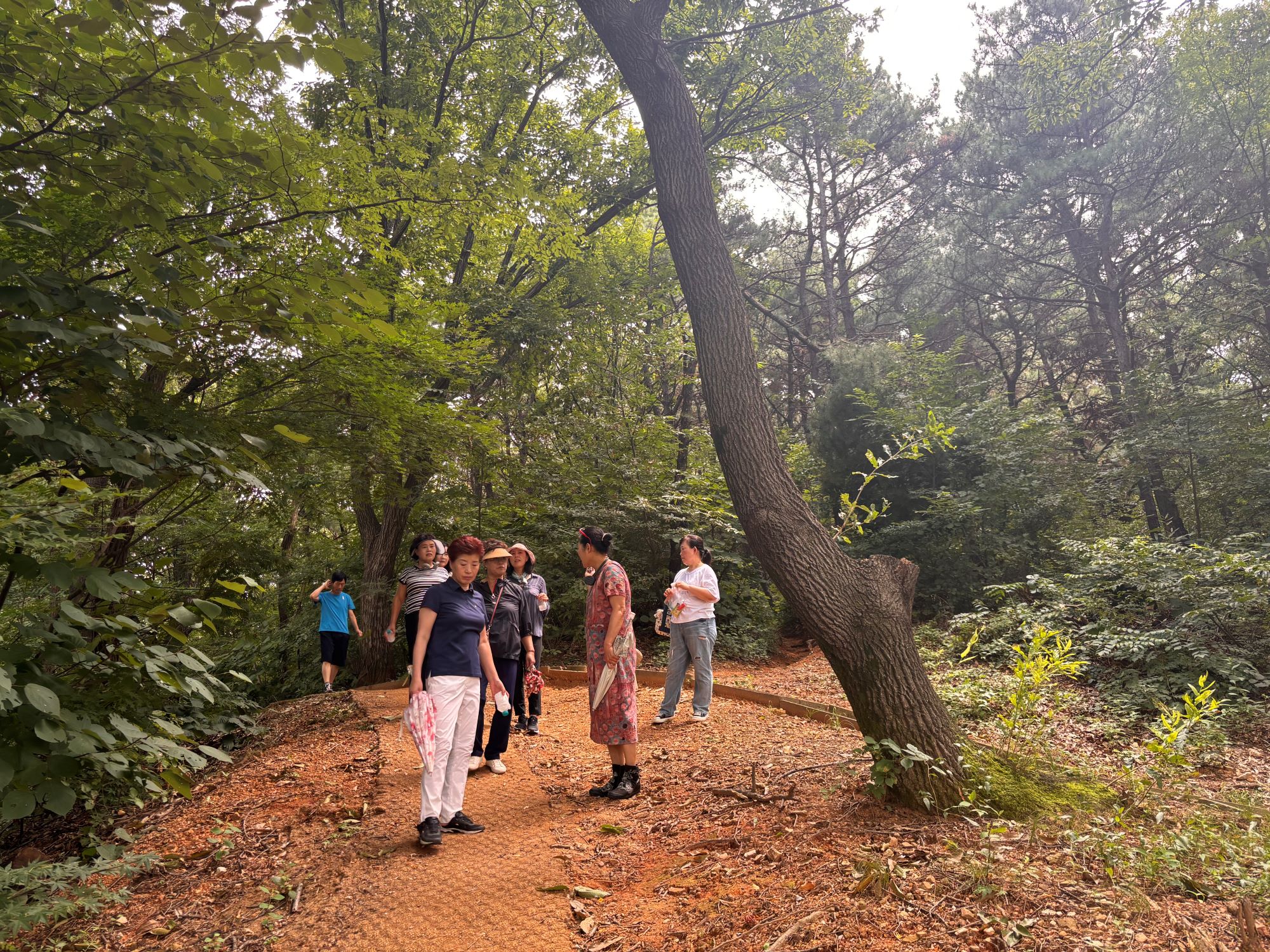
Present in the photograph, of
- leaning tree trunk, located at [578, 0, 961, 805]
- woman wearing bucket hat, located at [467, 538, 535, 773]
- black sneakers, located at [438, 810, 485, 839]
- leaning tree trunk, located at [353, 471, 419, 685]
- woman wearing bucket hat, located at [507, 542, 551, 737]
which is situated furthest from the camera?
leaning tree trunk, located at [353, 471, 419, 685]

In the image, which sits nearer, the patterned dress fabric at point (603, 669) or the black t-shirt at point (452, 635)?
the black t-shirt at point (452, 635)

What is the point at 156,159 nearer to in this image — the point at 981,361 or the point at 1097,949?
the point at 1097,949

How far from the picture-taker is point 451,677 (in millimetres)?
4785

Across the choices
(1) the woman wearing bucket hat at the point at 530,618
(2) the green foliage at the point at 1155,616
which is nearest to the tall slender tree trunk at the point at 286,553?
(1) the woman wearing bucket hat at the point at 530,618

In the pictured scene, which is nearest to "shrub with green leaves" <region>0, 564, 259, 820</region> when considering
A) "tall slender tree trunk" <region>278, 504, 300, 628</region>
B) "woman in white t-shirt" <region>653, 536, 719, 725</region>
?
"woman in white t-shirt" <region>653, 536, 719, 725</region>

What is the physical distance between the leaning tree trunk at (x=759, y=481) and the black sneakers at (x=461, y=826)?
8.54 feet

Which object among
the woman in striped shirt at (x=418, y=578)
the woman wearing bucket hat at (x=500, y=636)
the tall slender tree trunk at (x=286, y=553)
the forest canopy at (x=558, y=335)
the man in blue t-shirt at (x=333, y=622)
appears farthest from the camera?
the tall slender tree trunk at (x=286, y=553)

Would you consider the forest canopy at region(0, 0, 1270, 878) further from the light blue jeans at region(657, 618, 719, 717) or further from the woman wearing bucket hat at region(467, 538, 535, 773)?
the light blue jeans at region(657, 618, 719, 717)

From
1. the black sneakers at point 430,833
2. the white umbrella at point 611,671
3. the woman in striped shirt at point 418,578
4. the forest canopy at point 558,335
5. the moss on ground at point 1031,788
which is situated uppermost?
the forest canopy at point 558,335

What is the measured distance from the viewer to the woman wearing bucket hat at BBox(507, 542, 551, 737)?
24.0 feet

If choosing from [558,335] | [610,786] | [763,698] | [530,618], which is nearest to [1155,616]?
[763,698]

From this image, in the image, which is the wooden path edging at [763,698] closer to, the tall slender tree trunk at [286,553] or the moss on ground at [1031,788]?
the moss on ground at [1031,788]

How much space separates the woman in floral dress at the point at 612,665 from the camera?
539 centimetres

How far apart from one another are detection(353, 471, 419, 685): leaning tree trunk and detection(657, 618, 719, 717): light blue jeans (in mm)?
6439
